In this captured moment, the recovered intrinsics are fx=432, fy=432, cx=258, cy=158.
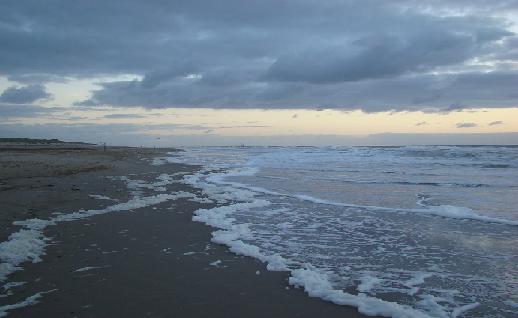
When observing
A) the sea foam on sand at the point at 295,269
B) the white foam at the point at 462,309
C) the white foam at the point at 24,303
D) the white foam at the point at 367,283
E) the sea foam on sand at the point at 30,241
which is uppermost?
the sea foam on sand at the point at 30,241

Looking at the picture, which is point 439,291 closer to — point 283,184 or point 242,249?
point 242,249

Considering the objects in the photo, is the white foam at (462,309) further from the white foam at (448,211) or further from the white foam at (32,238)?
the white foam at (448,211)

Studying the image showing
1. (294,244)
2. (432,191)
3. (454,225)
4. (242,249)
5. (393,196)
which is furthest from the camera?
(432,191)

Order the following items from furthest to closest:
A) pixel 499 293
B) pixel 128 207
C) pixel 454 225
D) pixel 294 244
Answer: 1. pixel 128 207
2. pixel 454 225
3. pixel 294 244
4. pixel 499 293

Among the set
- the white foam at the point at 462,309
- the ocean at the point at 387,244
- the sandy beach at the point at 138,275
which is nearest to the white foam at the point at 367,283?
the ocean at the point at 387,244

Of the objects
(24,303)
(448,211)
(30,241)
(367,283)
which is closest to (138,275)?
(24,303)

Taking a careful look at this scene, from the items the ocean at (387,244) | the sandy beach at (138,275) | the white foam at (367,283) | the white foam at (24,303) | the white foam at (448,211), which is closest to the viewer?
the white foam at (24,303)

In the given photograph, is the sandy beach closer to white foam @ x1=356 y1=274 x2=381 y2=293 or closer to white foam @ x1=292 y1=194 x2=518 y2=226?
white foam @ x1=356 y1=274 x2=381 y2=293

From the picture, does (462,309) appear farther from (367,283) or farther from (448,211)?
(448,211)

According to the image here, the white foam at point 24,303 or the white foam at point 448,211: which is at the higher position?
the white foam at point 24,303

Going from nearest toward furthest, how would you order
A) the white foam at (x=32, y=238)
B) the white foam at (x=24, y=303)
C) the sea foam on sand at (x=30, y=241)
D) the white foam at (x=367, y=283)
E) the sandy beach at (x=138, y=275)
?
the white foam at (x=24, y=303) < the sandy beach at (x=138, y=275) < the white foam at (x=367, y=283) < the sea foam on sand at (x=30, y=241) < the white foam at (x=32, y=238)

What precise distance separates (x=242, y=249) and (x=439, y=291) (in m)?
3.37

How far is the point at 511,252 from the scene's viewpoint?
784 cm

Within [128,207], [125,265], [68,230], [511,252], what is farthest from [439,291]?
[128,207]
